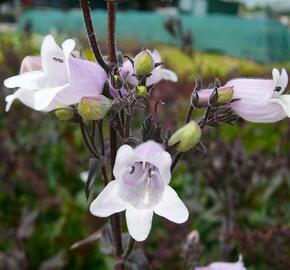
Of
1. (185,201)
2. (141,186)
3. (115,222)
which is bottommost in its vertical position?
(185,201)

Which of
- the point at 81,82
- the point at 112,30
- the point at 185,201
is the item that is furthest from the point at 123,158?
the point at 185,201

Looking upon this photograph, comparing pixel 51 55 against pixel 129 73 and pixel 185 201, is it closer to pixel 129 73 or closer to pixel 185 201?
pixel 129 73

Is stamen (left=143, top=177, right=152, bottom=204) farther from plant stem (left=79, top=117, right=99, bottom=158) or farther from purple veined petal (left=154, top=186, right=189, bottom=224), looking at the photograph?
plant stem (left=79, top=117, right=99, bottom=158)

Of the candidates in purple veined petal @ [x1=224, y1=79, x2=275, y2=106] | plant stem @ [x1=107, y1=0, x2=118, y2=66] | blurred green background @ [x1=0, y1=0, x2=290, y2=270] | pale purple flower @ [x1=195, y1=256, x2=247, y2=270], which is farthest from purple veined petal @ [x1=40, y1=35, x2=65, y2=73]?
blurred green background @ [x1=0, y1=0, x2=290, y2=270]

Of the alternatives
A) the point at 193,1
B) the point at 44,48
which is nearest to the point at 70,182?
the point at 44,48

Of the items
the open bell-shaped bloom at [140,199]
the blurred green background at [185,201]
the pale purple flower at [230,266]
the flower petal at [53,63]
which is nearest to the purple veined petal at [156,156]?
the open bell-shaped bloom at [140,199]

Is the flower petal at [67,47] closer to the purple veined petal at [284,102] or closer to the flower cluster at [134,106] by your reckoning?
the flower cluster at [134,106]
